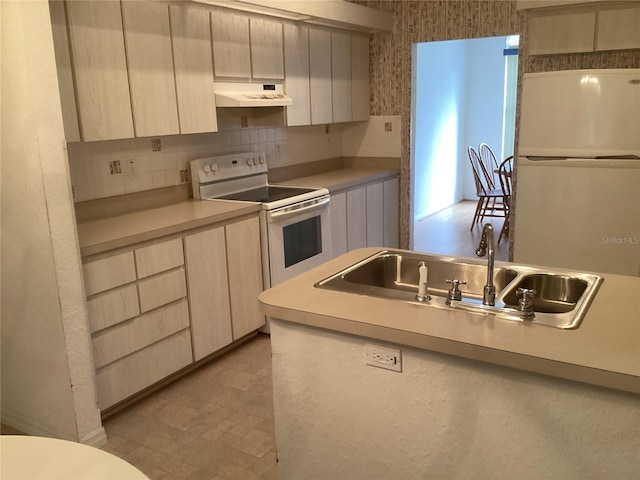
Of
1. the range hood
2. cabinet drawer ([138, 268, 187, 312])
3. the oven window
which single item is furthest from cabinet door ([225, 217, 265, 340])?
the range hood

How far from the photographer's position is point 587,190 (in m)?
3.71

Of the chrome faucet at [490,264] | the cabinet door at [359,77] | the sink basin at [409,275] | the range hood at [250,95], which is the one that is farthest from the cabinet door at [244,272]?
the cabinet door at [359,77]

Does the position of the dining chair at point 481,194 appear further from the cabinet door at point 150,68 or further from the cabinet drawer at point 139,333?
the cabinet drawer at point 139,333

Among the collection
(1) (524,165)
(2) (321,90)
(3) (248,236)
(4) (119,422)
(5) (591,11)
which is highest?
(5) (591,11)

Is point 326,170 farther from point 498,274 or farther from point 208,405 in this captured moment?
point 498,274

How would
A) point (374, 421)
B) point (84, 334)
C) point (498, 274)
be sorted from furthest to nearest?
point (84, 334) → point (498, 274) → point (374, 421)

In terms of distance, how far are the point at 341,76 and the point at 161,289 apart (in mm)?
2681

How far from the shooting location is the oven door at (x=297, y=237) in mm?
3523

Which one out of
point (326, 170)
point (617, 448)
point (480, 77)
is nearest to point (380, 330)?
point (617, 448)

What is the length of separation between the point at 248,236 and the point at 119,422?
1.24m

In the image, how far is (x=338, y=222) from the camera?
434 centimetres

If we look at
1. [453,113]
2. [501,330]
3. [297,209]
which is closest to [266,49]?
[297,209]

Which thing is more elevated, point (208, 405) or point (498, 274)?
point (498, 274)

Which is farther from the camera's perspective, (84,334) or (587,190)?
(587,190)
